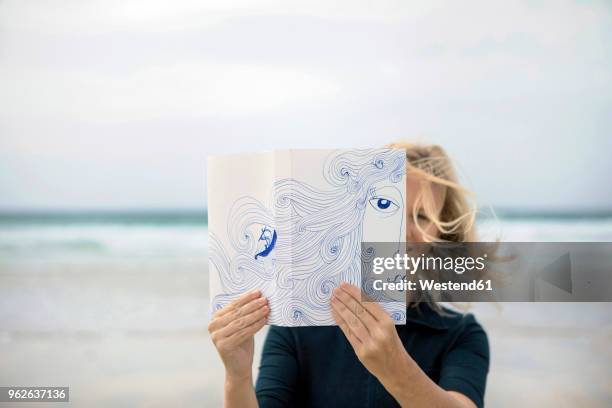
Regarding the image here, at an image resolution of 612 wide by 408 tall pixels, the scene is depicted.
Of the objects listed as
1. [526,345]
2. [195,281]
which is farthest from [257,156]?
[195,281]

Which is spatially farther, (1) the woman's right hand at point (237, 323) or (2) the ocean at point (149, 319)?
(2) the ocean at point (149, 319)

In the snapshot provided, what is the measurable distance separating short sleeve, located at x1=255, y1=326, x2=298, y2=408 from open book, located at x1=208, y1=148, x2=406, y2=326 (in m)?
0.26

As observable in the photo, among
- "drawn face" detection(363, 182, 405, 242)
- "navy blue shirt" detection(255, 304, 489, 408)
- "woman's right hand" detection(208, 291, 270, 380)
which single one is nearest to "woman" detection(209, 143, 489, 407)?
"navy blue shirt" detection(255, 304, 489, 408)

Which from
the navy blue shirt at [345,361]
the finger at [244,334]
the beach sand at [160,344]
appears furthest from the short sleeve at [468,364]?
the beach sand at [160,344]

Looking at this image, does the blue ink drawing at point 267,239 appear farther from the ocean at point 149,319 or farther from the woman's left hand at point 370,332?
the ocean at point 149,319

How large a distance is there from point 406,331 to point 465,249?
204 millimetres

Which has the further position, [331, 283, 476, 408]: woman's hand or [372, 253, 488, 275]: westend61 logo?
[372, 253, 488, 275]: westend61 logo

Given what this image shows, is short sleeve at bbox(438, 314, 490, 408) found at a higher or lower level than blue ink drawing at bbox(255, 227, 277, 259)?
lower

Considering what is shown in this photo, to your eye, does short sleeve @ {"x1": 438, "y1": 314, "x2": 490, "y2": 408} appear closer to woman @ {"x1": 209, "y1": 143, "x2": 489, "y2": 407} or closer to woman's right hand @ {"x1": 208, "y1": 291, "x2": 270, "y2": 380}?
woman @ {"x1": 209, "y1": 143, "x2": 489, "y2": 407}

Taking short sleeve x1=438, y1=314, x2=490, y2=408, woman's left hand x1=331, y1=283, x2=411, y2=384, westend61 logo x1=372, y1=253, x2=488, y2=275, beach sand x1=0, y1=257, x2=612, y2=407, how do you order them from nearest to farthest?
woman's left hand x1=331, y1=283, x2=411, y2=384 → short sleeve x1=438, y1=314, x2=490, y2=408 → westend61 logo x1=372, y1=253, x2=488, y2=275 → beach sand x1=0, y1=257, x2=612, y2=407

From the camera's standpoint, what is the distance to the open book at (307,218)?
0.93 meters

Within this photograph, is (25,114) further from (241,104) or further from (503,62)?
(503,62)

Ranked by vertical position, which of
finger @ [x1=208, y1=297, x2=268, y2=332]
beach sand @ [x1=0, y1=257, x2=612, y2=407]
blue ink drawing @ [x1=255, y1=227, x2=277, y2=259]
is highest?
blue ink drawing @ [x1=255, y1=227, x2=277, y2=259]

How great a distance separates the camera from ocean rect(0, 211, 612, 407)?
2.70m
